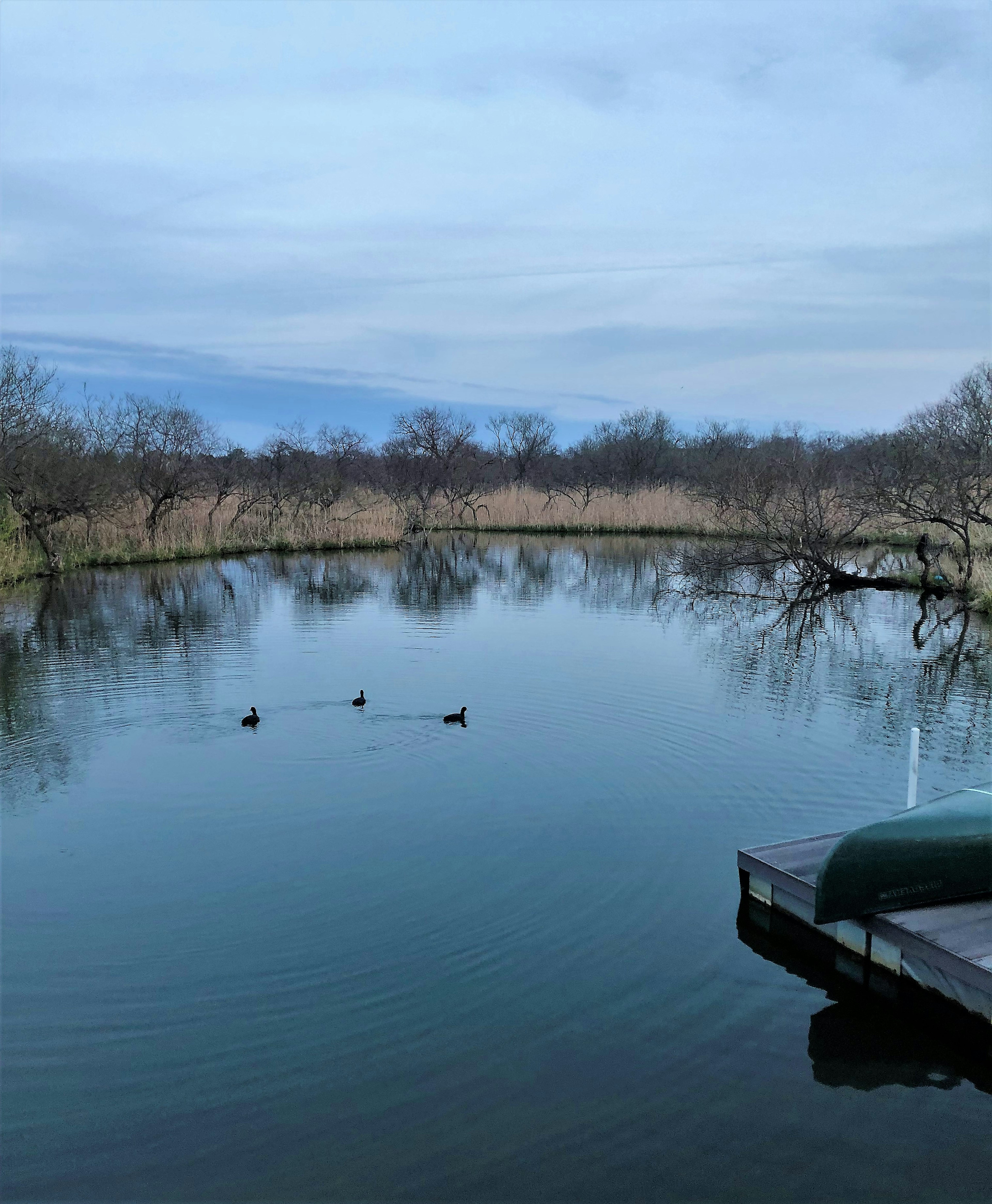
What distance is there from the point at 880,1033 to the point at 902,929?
0.52 metres

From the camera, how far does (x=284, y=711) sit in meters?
10.6

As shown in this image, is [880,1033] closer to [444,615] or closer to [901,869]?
[901,869]

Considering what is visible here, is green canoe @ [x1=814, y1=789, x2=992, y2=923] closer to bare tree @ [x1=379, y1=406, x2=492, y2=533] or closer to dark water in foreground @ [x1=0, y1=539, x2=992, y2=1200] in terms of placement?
dark water in foreground @ [x1=0, y1=539, x2=992, y2=1200]

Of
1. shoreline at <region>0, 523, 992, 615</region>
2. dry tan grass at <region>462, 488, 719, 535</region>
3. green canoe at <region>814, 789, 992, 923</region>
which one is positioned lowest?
green canoe at <region>814, 789, 992, 923</region>

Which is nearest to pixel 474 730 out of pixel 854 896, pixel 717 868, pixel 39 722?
pixel 717 868

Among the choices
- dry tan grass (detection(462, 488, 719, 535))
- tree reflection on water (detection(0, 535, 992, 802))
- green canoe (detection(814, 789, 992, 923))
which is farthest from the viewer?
A: dry tan grass (detection(462, 488, 719, 535))

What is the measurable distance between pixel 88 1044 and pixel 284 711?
600cm

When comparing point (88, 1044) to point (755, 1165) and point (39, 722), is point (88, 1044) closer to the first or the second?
point (755, 1165)

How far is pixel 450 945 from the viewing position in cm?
563

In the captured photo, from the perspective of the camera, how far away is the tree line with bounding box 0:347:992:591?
22203 millimetres

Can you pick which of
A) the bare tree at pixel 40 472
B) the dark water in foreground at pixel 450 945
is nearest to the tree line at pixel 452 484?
the bare tree at pixel 40 472

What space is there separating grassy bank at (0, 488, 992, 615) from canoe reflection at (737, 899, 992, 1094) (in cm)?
1532

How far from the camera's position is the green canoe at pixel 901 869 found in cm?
500

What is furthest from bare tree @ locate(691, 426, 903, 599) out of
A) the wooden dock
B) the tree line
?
the wooden dock
